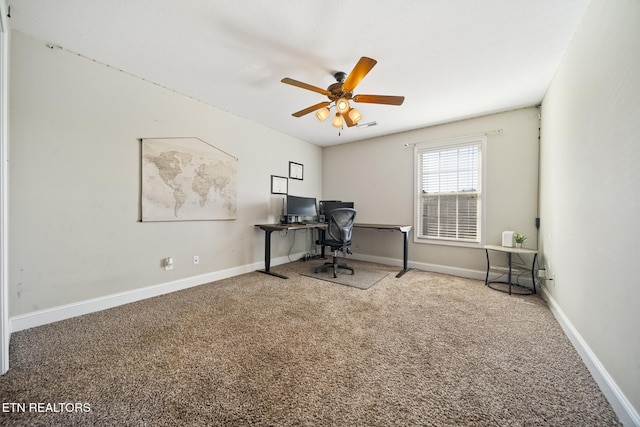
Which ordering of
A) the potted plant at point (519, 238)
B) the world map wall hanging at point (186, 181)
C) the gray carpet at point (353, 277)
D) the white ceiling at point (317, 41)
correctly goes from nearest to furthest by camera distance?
the white ceiling at point (317, 41) < the world map wall hanging at point (186, 181) < the potted plant at point (519, 238) < the gray carpet at point (353, 277)

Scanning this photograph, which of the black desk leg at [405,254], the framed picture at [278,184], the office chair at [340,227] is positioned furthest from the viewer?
the framed picture at [278,184]

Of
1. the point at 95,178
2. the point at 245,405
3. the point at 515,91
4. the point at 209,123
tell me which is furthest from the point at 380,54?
the point at 95,178

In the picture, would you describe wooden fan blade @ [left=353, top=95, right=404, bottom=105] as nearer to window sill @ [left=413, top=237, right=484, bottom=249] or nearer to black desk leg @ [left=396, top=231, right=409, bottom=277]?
black desk leg @ [left=396, top=231, right=409, bottom=277]

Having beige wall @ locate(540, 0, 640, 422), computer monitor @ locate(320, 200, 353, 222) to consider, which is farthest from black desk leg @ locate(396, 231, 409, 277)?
beige wall @ locate(540, 0, 640, 422)

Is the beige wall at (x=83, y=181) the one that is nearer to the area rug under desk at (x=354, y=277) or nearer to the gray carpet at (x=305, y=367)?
the gray carpet at (x=305, y=367)

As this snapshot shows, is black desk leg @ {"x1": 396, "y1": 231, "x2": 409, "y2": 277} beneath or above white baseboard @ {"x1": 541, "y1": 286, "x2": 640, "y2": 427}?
above

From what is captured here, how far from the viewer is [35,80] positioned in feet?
6.67

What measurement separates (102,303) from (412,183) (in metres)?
4.52

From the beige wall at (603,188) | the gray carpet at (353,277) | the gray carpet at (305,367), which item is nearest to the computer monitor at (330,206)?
the gray carpet at (353,277)

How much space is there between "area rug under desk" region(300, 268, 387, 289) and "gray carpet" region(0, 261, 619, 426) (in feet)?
2.31

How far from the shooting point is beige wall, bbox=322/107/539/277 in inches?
128

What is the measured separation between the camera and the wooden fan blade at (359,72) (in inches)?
70.3

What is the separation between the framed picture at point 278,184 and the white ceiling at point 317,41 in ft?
5.08

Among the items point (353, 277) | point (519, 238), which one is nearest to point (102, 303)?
point (353, 277)
